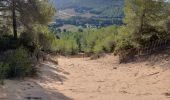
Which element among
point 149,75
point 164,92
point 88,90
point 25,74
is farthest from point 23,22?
point 164,92

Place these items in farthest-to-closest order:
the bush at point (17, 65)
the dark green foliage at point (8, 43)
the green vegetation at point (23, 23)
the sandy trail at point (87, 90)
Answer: the green vegetation at point (23, 23)
the dark green foliage at point (8, 43)
the bush at point (17, 65)
the sandy trail at point (87, 90)

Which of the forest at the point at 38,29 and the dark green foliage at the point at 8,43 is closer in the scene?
the forest at the point at 38,29

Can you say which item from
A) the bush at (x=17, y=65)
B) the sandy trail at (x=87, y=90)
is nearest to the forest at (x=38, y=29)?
the bush at (x=17, y=65)

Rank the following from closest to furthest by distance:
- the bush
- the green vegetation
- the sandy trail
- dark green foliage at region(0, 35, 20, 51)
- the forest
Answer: the sandy trail, the bush, the forest, dark green foliage at region(0, 35, 20, 51), the green vegetation

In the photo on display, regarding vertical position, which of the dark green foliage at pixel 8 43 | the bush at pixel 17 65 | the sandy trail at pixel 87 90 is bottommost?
the sandy trail at pixel 87 90

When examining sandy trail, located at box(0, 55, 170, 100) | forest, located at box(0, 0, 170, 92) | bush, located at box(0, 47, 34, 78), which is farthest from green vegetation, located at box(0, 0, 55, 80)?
sandy trail, located at box(0, 55, 170, 100)

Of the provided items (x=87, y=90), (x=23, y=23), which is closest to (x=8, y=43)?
(x=23, y=23)

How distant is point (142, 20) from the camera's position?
3944cm

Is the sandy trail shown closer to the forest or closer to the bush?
the bush

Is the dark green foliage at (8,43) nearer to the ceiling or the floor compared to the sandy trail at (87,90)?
nearer to the ceiling

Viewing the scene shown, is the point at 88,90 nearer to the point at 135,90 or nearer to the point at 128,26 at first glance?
the point at 135,90

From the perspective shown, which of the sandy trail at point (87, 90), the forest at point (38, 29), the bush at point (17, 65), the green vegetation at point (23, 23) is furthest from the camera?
the green vegetation at point (23, 23)

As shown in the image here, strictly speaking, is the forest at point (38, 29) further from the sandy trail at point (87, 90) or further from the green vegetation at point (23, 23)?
the sandy trail at point (87, 90)

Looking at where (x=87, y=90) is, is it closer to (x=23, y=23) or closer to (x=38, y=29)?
(x=23, y=23)
